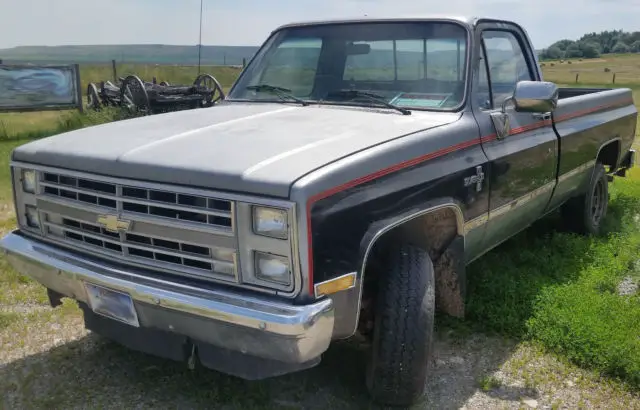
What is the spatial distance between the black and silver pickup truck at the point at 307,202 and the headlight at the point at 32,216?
1 centimetres

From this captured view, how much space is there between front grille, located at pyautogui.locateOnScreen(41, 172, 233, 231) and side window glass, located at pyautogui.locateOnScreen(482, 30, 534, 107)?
2.13 m

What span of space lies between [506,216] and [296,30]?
1941 millimetres

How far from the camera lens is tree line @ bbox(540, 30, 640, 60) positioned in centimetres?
5854

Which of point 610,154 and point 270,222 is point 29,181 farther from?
point 610,154

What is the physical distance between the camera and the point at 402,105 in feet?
12.3

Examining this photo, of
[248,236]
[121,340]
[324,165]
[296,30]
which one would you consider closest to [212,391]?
[121,340]

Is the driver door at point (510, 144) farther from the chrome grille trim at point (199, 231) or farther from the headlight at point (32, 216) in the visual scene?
the headlight at point (32, 216)

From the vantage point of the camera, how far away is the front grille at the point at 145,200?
2.58 metres

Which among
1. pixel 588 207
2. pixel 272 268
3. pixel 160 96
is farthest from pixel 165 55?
pixel 272 268

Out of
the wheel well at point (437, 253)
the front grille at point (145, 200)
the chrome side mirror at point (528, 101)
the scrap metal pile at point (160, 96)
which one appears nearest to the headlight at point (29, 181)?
the front grille at point (145, 200)

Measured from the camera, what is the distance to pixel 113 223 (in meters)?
2.84

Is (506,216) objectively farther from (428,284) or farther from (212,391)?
(212,391)

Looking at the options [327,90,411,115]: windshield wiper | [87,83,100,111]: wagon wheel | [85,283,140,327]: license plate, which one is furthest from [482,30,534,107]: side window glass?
[87,83,100,111]: wagon wheel

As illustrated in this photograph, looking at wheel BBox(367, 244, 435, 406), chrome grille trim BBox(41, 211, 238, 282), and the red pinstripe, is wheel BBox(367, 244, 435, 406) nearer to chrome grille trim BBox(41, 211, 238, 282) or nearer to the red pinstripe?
the red pinstripe
